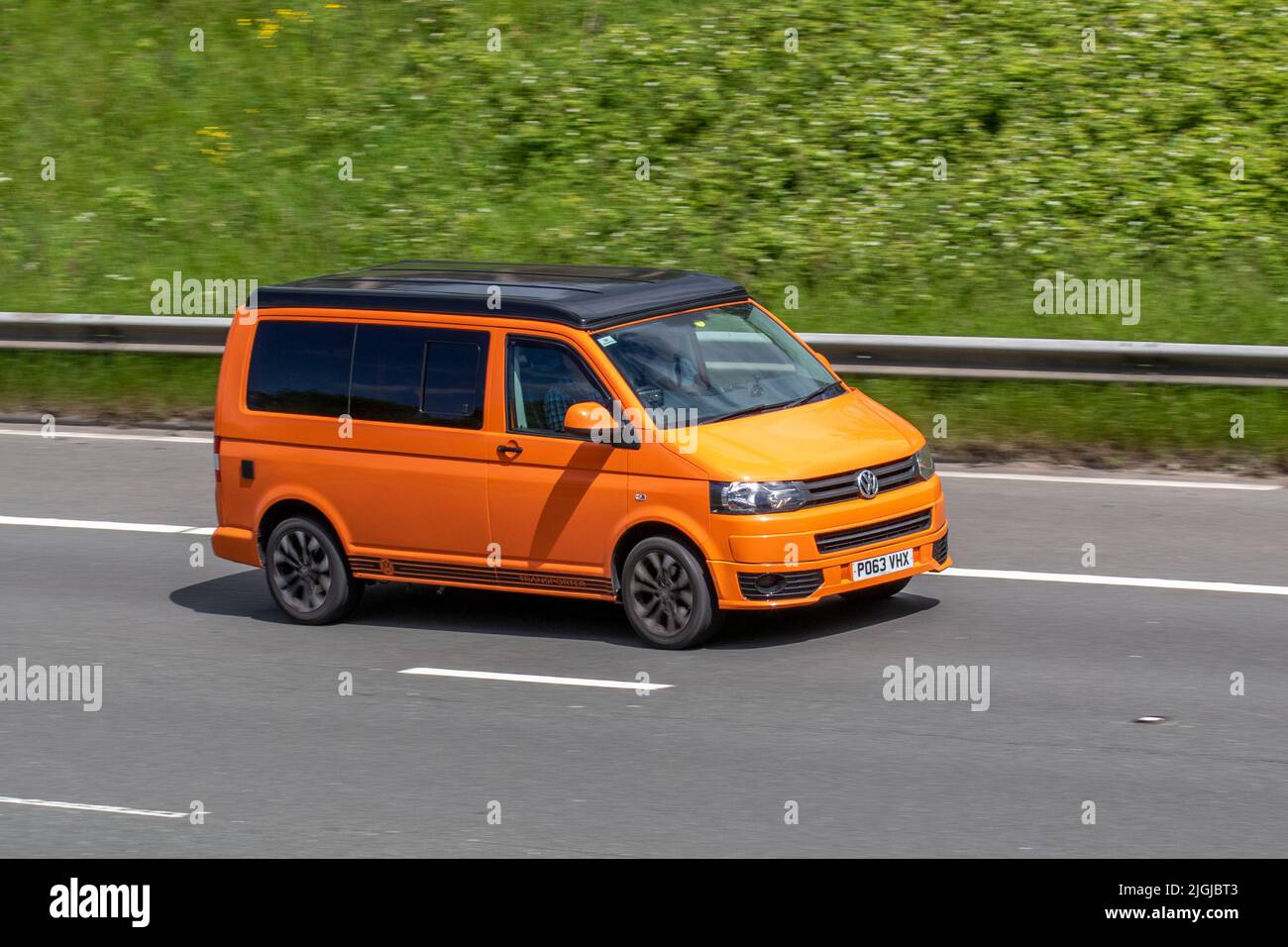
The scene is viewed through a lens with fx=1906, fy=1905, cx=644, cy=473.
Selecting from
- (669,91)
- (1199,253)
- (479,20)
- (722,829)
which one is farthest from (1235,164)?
(722,829)

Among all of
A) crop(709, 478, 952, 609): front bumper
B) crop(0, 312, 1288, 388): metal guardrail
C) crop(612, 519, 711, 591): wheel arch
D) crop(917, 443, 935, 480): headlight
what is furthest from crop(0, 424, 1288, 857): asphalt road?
crop(0, 312, 1288, 388): metal guardrail

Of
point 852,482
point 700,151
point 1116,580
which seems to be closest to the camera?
point 852,482

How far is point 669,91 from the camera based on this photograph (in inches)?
803

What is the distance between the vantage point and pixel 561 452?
991 cm

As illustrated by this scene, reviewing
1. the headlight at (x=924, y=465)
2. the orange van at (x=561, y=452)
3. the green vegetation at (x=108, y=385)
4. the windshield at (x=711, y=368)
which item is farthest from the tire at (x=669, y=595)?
the green vegetation at (x=108, y=385)

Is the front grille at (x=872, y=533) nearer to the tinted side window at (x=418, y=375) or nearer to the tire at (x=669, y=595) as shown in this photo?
the tire at (x=669, y=595)

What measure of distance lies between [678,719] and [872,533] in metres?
1.77

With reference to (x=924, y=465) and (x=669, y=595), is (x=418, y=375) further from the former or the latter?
(x=924, y=465)

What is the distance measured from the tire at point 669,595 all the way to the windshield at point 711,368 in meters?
0.67

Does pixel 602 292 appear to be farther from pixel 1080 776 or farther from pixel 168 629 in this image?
pixel 1080 776

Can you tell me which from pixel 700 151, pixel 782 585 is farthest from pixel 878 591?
pixel 700 151

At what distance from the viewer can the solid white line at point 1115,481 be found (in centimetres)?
1335

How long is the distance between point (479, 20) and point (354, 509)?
1282 cm

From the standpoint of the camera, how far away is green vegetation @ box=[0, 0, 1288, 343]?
1750cm
